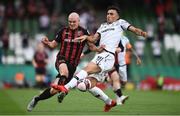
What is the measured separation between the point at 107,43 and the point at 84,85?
4.78 ft

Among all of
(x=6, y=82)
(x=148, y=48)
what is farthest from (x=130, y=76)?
(x=6, y=82)

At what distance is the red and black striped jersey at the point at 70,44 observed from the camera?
17.2m

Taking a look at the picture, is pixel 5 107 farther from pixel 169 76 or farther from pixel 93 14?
pixel 93 14

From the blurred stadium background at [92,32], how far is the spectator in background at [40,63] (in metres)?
2.61

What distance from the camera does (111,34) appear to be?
1717 cm

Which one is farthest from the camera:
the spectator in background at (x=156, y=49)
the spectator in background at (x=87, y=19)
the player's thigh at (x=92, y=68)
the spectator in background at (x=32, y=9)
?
the spectator in background at (x=32, y=9)

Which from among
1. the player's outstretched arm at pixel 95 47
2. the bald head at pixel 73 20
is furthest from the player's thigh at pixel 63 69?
the bald head at pixel 73 20

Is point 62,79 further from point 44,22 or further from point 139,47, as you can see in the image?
point 44,22

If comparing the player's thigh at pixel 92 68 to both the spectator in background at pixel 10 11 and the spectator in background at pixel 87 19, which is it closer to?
the spectator in background at pixel 87 19

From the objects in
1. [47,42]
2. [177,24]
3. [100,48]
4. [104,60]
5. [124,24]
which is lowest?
[104,60]

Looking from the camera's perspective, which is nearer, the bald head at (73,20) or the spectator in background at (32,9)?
the bald head at (73,20)

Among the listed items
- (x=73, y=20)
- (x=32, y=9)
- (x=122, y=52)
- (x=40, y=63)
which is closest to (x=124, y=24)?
(x=73, y=20)

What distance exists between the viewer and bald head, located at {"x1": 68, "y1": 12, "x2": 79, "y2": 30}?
1687 cm

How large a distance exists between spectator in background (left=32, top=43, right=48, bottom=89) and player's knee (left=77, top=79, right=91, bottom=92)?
35.7 feet
